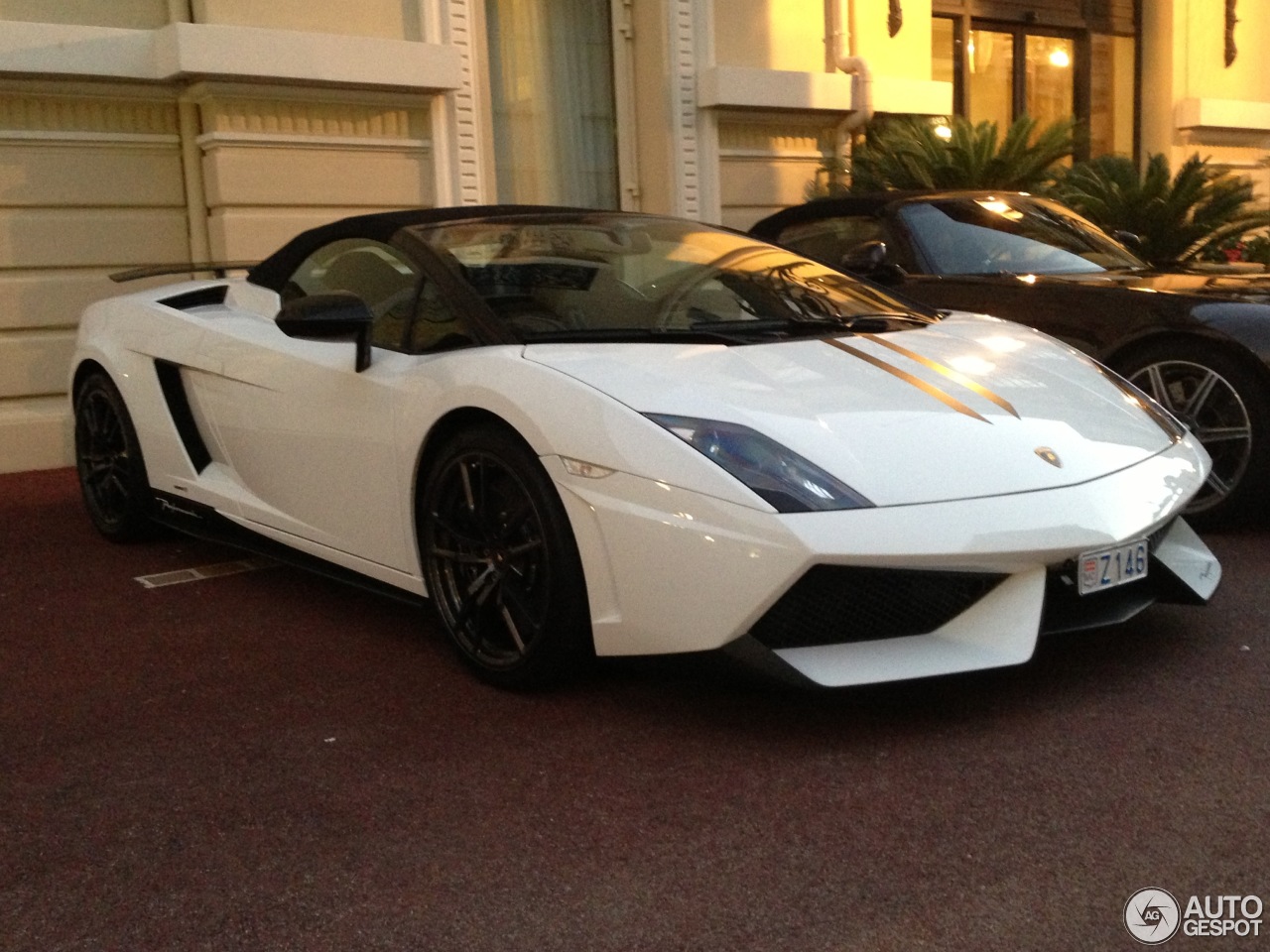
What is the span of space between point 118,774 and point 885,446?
5.91 feet

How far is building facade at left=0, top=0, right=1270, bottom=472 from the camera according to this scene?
309 inches

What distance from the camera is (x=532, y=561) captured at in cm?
344

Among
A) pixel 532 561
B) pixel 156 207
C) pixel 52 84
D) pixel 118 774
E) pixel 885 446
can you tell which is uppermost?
pixel 52 84

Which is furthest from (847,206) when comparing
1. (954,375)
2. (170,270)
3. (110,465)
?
(110,465)

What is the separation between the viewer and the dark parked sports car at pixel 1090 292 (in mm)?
5027

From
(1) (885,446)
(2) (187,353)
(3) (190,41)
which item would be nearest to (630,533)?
(1) (885,446)

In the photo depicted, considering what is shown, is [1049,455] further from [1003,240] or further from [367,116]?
[367,116]

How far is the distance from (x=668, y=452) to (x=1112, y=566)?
1.03 meters

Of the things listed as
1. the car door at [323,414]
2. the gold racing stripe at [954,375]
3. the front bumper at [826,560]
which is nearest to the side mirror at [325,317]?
the car door at [323,414]

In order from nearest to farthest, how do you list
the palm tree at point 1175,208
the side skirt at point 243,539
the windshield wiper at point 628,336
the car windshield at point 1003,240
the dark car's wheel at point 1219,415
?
the windshield wiper at point 628,336, the side skirt at point 243,539, the dark car's wheel at point 1219,415, the car windshield at point 1003,240, the palm tree at point 1175,208

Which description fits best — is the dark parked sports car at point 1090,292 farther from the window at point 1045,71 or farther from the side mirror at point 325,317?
the window at point 1045,71

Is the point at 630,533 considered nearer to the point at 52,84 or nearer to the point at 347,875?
the point at 347,875

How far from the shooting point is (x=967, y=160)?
9.95 meters

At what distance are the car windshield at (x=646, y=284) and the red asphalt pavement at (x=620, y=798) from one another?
3.03 ft
